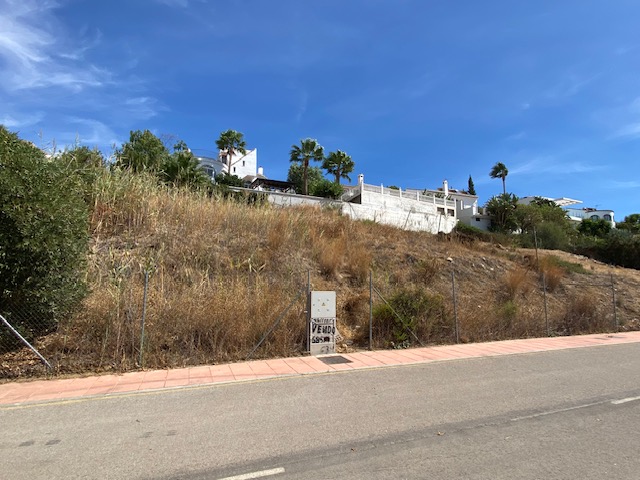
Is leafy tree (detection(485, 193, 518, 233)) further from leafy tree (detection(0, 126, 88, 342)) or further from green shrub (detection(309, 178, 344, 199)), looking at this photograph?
leafy tree (detection(0, 126, 88, 342))

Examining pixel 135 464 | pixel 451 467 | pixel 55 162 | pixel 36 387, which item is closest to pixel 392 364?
pixel 451 467

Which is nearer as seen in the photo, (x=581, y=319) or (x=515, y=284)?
(x=581, y=319)

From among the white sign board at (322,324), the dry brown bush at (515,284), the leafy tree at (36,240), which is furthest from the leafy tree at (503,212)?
the leafy tree at (36,240)

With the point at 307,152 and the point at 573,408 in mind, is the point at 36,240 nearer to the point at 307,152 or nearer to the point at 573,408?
the point at 573,408

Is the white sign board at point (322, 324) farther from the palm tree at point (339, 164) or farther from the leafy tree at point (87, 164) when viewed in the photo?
the palm tree at point (339, 164)

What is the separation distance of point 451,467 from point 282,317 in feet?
19.9

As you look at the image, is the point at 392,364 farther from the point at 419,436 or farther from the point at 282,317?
the point at 419,436

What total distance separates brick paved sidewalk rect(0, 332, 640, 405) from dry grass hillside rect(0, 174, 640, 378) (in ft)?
1.62

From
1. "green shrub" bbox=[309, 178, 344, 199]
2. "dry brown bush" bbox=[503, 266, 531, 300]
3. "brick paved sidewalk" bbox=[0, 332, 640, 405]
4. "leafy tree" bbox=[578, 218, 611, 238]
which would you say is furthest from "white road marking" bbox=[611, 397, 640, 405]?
"leafy tree" bbox=[578, 218, 611, 238]

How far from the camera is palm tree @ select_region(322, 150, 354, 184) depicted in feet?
172

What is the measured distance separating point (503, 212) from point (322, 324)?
57.3 metres

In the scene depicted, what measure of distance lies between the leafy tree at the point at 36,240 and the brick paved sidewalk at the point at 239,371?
4.63ft

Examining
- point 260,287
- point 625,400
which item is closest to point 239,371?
point 260,287

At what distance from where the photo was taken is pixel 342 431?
4.62 metres
